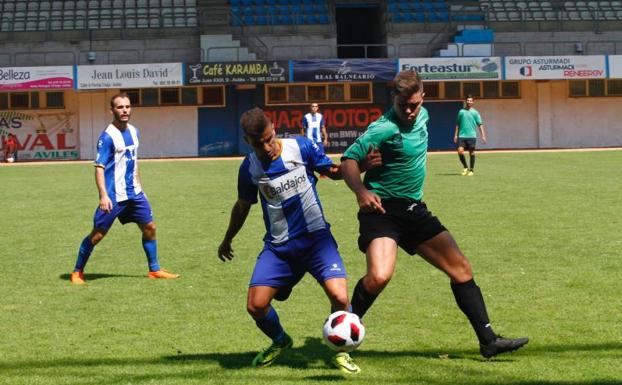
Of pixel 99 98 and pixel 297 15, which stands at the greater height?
pixel 297 15

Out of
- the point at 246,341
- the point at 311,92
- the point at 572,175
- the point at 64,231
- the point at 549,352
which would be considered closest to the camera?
the point at 549,352

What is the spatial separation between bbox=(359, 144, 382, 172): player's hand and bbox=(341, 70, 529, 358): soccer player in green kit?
0.03 metres

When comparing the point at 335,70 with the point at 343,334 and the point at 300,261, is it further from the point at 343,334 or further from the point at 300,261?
the point at 343,334

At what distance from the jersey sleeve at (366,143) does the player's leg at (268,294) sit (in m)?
0.75

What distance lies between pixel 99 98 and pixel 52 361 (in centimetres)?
3795

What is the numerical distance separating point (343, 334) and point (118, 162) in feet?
16.8

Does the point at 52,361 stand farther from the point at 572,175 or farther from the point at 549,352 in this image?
the point at 572,175

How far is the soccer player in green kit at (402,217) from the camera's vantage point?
650 centimetres

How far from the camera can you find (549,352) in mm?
6723

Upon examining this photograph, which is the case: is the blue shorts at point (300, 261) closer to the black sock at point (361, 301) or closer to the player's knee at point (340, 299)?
the player's knee at point (340, 299)

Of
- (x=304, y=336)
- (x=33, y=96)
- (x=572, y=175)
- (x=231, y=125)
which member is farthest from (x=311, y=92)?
(x=304, y=336)

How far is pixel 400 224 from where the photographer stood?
6672mm

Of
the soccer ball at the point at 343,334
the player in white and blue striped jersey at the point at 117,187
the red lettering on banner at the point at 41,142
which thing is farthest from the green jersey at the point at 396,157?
the red lettering on banner at the point at 41,142

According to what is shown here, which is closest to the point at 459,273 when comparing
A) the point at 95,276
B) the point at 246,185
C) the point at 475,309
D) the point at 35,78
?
the point at 475,309
